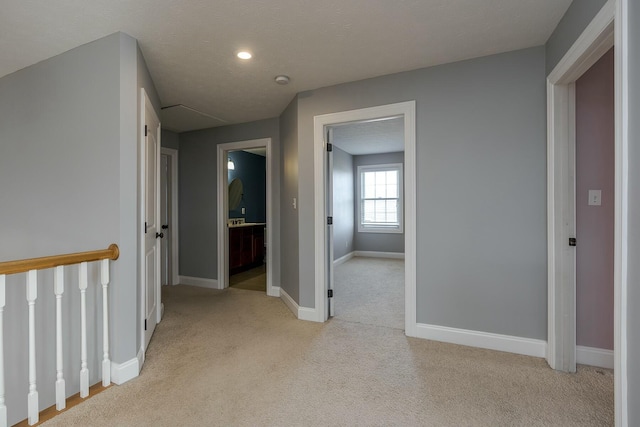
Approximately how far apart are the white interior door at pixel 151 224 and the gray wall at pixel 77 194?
32 centimetres

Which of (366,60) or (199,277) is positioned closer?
(366,60)

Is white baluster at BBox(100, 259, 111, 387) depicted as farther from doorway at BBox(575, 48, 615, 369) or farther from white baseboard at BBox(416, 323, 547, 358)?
doorway at BBox(575, 48, 615, 369)

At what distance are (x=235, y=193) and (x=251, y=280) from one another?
194 cm

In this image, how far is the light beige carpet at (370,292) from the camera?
10.3 feet

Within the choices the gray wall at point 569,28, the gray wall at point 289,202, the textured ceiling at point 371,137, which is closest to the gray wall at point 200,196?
the gray wall at point 289,202

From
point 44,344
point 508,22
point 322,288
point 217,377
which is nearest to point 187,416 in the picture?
point 217,377

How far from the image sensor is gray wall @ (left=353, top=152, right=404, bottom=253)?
6.74 meters

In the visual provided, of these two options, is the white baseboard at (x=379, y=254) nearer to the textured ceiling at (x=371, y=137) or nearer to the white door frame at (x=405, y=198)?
the textured ceiling at (x=371, y=137)

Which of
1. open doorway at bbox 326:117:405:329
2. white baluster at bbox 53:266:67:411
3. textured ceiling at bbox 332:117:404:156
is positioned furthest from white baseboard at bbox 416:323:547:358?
textured ceiling at bbox 332:117:404:156

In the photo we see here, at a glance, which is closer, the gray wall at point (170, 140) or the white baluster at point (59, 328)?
the white baluster at point (59, 328)

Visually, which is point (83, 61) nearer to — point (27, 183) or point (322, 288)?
point (27, 183)

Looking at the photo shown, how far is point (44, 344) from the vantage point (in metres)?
2.12

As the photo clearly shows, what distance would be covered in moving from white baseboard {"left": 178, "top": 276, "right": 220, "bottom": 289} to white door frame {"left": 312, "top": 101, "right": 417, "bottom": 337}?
2.00m

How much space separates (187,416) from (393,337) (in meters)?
1.70
